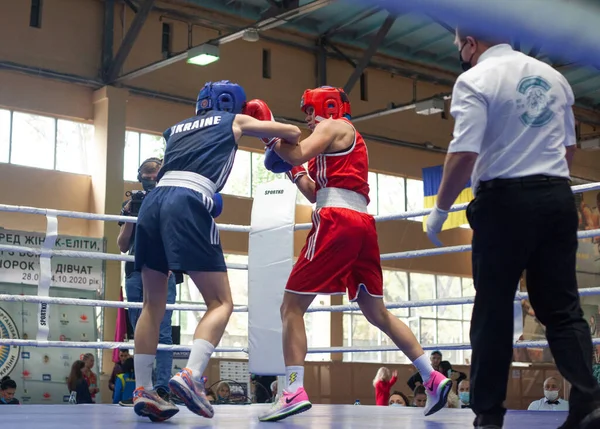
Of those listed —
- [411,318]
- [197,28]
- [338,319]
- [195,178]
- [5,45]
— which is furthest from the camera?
[411,318]

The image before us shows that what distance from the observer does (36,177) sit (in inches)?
458

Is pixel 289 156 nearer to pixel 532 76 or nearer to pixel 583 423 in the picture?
pixel 532 76

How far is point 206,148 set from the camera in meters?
3.03

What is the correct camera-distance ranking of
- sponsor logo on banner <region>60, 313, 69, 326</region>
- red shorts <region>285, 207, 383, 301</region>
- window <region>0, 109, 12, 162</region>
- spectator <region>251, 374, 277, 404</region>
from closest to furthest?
red shorts <region>285, 207, 383, 301</region> → spectator <region>251, 374, 277, 404</region> → sponsor logo on banner <region>60, 313, 69, 326</region> → window <region>0, 109, 12, 162</region>

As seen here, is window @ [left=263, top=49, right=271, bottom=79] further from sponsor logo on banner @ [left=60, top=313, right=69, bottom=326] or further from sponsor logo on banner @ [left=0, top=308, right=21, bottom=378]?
sponsor logo on banner @ [left=0, top=308, right=21, bottom=378]

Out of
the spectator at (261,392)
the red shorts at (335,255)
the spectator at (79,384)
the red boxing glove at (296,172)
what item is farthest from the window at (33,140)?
the red shorts at (335,255)

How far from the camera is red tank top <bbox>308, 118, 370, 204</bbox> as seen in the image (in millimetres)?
3236

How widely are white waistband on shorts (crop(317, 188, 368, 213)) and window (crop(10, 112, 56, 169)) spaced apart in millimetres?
9230

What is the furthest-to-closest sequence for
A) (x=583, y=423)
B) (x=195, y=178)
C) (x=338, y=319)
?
(x=338, y=319) → (x=195, y=178) → (x=583, y=423)

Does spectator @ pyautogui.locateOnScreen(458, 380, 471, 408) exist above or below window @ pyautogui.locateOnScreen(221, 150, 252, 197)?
below

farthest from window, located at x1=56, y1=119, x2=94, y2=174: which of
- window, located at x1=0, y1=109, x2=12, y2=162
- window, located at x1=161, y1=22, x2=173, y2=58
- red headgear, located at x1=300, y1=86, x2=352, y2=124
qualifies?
red headgear, located at x1=300, y1=86, x2=352, y2=124

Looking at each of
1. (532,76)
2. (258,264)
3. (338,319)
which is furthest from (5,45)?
(532,76)

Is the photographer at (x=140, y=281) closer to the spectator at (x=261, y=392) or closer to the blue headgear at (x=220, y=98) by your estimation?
the blue headgear at (x=220, y=98)

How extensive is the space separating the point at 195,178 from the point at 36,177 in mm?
9224
